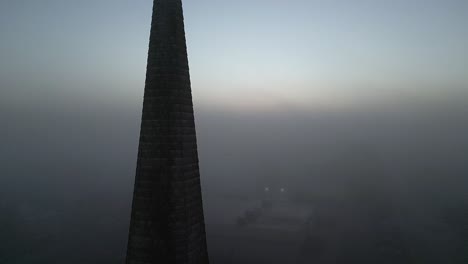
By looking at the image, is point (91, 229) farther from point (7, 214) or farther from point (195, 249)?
point (195, 249)

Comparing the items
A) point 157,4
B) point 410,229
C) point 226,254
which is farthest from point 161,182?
point 410,229

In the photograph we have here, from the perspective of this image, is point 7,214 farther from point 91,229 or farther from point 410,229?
point 410,229

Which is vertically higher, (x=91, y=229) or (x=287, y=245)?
(x=91, y=229)

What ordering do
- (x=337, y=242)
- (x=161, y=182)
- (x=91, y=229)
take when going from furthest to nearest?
(x=91, y=229), (x=337, y=242), (x=161, y=182)

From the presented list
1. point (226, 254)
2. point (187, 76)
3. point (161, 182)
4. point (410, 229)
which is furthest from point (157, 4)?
point (410, 229)

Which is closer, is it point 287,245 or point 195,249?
point 195,249

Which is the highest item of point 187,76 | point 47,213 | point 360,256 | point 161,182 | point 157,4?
point 47,213

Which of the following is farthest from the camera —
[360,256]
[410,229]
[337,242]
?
[410,229]
